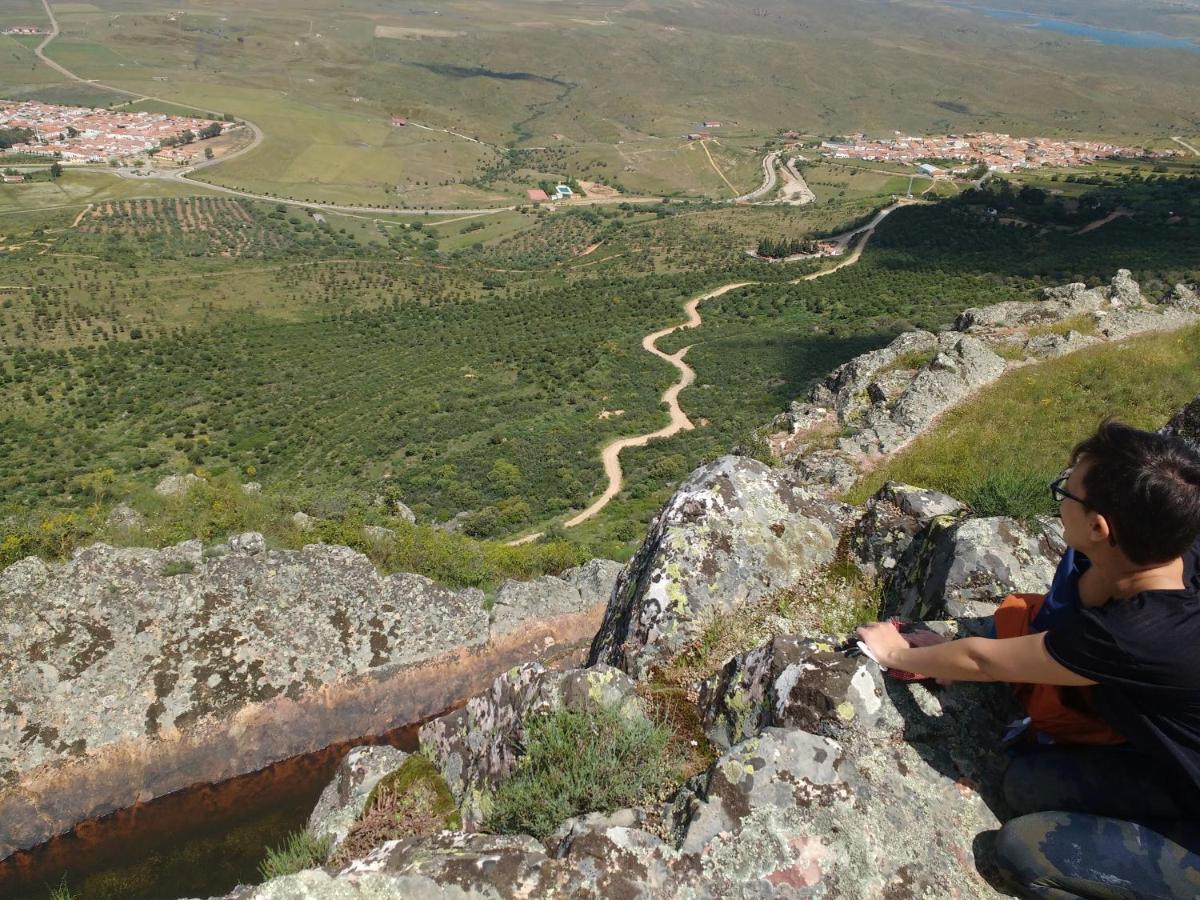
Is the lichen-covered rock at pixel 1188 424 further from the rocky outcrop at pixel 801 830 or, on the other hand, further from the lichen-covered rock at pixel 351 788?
the lichen-covered rock at pixel 351 788

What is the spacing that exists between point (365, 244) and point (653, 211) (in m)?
51.5

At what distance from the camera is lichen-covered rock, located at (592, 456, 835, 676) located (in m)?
7.40

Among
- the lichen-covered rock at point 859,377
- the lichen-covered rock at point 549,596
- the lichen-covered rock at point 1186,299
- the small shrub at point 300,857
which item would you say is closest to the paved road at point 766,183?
the lichen-covered rock at point 1186,299

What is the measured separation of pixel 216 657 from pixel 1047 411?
18698mm

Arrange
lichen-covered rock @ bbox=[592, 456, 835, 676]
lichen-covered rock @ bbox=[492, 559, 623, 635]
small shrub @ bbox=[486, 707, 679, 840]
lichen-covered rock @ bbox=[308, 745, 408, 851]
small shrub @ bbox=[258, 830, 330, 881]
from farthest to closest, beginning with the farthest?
lichen-covered rock @ bbox=[492, 559, 623, 635]
lichen-covered rock @ bbox=[592, 456, 835, 676]
lichen-covered rock @ bbox=[308, 745, 408, 851]
small shrub @ bbox=[258, 830, 330, 881]
small shrub @ bbox=[486, 707, 679, 840]

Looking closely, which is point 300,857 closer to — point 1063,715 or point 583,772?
point 583,772

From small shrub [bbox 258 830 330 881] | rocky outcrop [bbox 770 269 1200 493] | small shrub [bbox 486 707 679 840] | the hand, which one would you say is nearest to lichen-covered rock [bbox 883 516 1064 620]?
the hand

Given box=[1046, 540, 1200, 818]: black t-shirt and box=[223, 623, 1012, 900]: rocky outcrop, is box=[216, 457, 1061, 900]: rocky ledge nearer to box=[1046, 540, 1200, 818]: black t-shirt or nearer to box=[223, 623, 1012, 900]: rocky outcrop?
box=[223, 623, 1012, 900]: rocky outcrop

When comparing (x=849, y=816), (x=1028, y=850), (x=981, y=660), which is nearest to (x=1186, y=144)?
(x=981, y=660)

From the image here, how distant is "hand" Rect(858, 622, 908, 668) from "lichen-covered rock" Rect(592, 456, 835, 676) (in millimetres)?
2466

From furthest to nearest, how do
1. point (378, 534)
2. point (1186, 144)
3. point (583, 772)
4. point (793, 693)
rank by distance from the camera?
point (1186, 144) < point (378, 534) < point (793, 693) < point (583, 772)

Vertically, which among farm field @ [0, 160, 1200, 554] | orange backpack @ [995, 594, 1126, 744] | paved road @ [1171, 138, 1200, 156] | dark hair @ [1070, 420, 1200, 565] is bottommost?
farm field @ [0, 160, 1200, 554]

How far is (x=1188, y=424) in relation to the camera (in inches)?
353

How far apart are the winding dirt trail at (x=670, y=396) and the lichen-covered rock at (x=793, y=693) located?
685 inches
